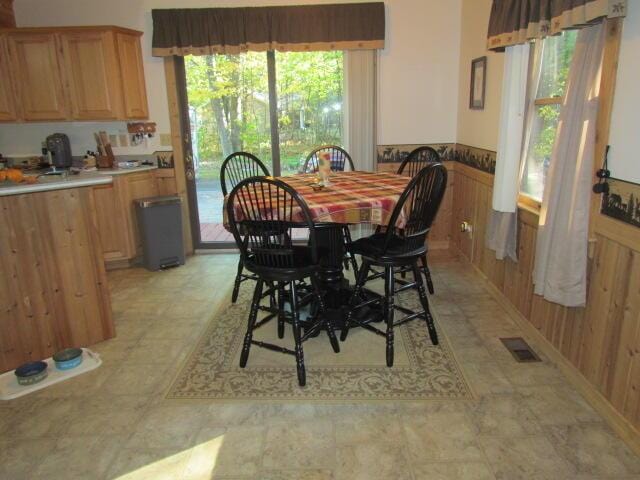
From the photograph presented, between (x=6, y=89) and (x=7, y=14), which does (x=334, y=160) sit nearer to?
(x=6, y=89)

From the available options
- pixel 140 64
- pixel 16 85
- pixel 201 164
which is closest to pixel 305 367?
pixel 201 164

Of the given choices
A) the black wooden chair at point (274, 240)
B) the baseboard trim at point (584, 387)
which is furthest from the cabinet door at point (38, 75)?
the baseboard trim at point (584, 387)

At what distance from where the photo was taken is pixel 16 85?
12.7 feet

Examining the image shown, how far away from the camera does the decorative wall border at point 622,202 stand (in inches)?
70.5

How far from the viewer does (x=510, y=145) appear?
9.18 feet

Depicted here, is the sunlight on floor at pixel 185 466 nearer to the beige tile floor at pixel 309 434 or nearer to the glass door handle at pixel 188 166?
the beige tile floor at pixel 309 434

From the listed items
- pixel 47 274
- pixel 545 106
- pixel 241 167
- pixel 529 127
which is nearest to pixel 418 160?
pixel 529 127

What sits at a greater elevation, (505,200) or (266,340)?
(505,200)

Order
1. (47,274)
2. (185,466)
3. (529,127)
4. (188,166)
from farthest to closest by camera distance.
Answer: (188,166) < (529,127) < (47,274) < (185,466)

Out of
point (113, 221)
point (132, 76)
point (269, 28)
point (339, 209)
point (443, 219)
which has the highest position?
point (269, 28)

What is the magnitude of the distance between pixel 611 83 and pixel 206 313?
2.64 m

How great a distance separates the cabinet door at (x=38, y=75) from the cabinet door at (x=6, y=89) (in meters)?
0.05

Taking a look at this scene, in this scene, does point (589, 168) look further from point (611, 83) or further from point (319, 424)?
point (319, 424)

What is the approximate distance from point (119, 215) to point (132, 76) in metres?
1.22
